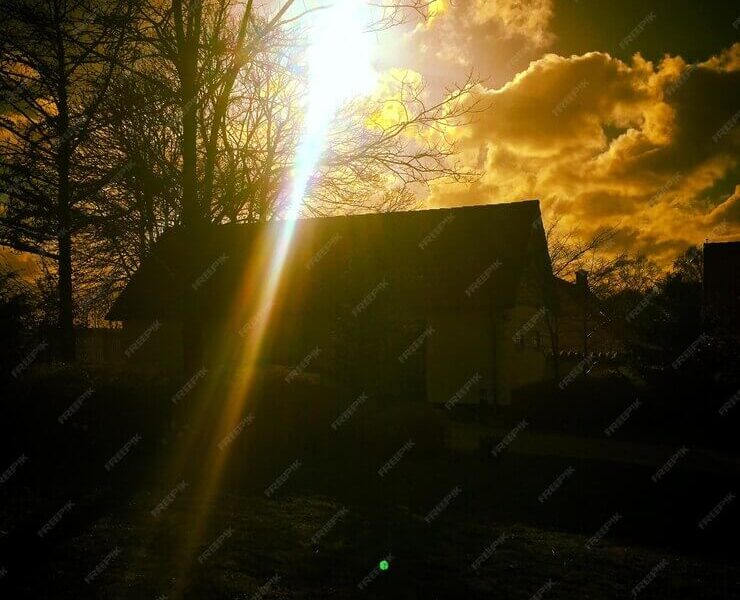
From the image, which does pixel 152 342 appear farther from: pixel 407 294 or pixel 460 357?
pixel 460 357

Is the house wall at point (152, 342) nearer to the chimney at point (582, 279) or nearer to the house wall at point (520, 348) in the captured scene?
the house wall at point (520, 348)

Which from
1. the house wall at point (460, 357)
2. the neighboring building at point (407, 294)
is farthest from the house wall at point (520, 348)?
the house wall at point (460, 357)

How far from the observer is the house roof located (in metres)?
22.0

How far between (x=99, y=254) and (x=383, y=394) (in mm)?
13469

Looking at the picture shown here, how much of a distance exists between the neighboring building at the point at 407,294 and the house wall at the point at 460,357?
0.10 ft

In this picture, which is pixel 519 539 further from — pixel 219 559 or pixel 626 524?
pixel 219 559

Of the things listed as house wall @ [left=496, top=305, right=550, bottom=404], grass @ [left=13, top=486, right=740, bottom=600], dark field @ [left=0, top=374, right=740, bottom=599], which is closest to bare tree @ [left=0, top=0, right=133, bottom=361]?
dark field @ [left=0, top=374, right=740, bottom=599]

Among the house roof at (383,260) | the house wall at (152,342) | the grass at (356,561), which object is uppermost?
the house roof at (383,260)

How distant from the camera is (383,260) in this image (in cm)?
2122

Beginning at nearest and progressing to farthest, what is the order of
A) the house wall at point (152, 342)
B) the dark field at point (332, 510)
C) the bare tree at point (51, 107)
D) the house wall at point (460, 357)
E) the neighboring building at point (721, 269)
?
1. the dark field at point (332, 510)
2. the bare tree at point (51, 107)
3. the house wall at point (460, 357)
4. the house wall at point (152, 342)
5. the neighboring building at point (721, 269)

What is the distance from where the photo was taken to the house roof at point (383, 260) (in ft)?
72.1

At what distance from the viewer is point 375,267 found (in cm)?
1661

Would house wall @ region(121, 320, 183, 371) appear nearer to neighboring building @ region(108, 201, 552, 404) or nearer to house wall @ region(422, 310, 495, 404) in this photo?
neighboring building @ region(108, 201, 552, 404)

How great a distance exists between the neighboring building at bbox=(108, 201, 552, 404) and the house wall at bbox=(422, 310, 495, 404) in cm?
3
